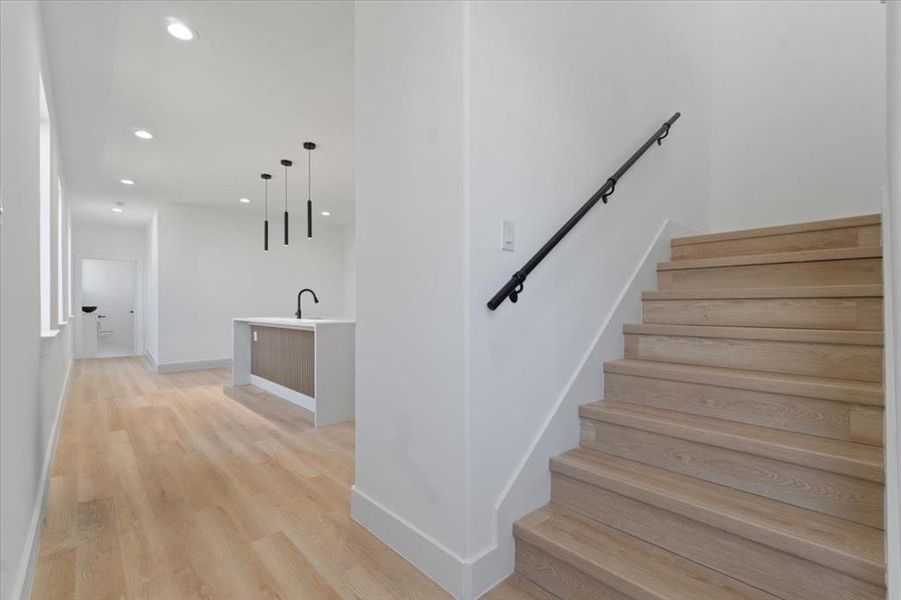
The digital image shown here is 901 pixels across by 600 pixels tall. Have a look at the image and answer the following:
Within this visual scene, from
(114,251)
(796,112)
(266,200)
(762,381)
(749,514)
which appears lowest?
(749,514)

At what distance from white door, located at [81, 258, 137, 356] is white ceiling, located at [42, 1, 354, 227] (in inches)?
207

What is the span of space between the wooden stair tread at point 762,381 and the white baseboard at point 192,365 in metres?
6.85

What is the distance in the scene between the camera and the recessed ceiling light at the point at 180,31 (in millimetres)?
2453

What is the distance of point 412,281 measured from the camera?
1715 millimetres

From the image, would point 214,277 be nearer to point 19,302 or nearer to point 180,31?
point 180,31

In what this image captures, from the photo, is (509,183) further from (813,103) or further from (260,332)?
(260,332)

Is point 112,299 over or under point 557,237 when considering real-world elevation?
under

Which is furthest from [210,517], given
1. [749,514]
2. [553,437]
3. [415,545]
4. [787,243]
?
[787,243]

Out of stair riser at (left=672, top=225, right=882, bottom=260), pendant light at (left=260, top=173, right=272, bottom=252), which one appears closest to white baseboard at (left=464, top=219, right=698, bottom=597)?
stair riser at (left=672, top=225, right=882, bottom=260)

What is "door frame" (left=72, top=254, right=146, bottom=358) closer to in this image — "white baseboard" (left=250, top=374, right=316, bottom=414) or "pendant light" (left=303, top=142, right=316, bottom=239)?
"pendant light" (left=303, top=142, right=316, bottom=239)

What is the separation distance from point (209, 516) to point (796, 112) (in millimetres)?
4671

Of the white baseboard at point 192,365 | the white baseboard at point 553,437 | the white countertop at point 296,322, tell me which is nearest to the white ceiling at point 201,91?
the white countertop at point 296,322

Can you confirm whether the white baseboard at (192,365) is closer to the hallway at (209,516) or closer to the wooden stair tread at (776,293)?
the hallway at (209,516)

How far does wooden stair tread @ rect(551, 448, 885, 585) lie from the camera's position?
1.11m
